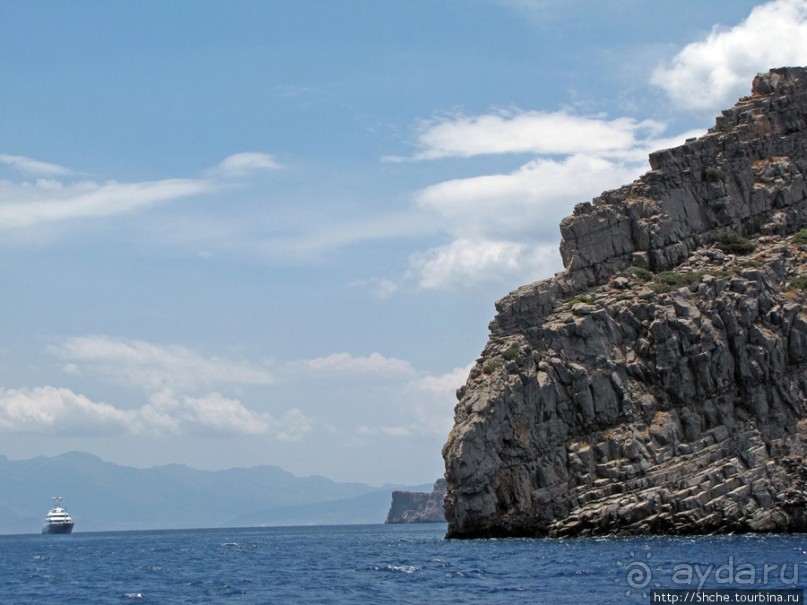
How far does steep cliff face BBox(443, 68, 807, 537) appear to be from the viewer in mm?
95250

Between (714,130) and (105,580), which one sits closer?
(105,580)

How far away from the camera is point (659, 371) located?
10269cm

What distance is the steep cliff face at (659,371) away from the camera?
95.2 meters

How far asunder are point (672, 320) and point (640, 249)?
47.1 feet

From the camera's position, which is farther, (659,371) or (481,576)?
(659,371)

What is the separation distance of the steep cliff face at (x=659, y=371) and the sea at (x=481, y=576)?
14.6ft

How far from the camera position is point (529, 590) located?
194 feet

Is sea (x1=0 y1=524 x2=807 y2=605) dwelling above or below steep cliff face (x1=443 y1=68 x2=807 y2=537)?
below

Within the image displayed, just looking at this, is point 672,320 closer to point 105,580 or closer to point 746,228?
point 746,228

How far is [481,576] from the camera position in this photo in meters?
67.7

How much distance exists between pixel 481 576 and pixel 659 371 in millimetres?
41832

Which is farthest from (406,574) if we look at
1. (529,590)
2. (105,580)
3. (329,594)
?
(105,580)

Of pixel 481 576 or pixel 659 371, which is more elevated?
pixel 659 371

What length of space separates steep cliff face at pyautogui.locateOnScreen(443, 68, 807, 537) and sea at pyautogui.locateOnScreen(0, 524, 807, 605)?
4.46 m
